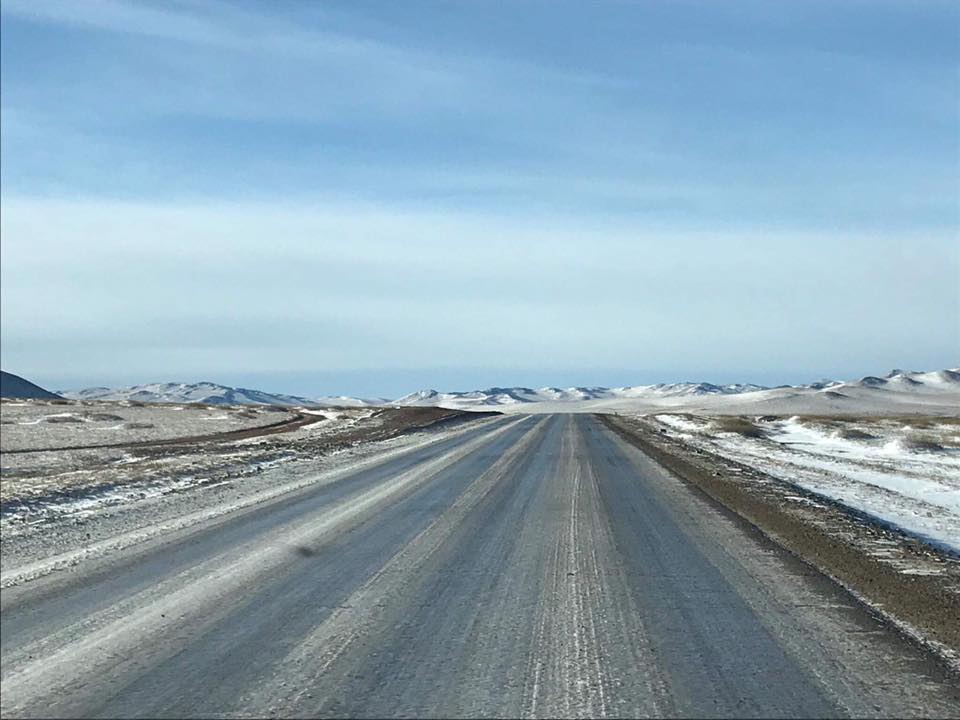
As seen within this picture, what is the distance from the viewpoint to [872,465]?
101ft

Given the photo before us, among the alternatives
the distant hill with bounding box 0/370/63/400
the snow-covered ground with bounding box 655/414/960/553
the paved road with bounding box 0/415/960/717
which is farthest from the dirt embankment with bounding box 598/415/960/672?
the distant hill with bounding box 0/370/63/400

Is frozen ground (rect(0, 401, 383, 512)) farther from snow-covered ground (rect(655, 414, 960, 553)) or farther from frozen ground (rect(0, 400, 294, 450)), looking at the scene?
snow-covered ground (rect(655, 414, 960, 553))

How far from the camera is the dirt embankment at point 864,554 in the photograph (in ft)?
26.7

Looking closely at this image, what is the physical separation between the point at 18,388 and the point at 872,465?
179m

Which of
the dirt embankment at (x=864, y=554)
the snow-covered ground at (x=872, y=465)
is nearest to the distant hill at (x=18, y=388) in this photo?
the snow-covered ground at (x=872, y=465)

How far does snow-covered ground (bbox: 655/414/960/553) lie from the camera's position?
17.6 metres

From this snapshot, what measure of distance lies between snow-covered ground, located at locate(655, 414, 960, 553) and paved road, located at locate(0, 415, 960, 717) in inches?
249

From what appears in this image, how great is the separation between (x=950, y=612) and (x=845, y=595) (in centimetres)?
95

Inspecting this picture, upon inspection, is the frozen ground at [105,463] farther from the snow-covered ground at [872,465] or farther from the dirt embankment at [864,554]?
the snow-covered ground at [872,465]

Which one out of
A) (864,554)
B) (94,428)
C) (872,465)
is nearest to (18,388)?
(94,428)

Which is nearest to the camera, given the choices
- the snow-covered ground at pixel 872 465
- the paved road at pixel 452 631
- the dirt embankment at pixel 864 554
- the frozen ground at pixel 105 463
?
the paved road at pixel 452 631

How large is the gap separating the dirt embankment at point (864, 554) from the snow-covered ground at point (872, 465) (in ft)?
3.03

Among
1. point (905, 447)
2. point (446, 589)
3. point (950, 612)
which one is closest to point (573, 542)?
point (446, 589)

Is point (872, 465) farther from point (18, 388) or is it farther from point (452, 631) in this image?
point (18, 388)
